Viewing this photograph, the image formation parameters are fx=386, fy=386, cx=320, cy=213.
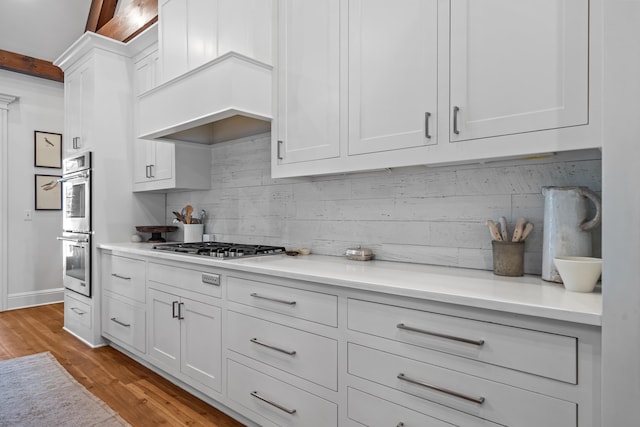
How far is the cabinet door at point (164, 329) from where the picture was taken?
250cm

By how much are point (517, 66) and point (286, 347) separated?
1495 millimetres

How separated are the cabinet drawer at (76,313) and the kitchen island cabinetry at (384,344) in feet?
5.35

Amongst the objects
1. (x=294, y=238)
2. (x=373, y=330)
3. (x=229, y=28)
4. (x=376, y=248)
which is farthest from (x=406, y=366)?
(x=229, y=28)

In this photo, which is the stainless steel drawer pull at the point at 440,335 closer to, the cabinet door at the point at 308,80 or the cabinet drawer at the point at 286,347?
the cabinet drawer at the point at 286,347

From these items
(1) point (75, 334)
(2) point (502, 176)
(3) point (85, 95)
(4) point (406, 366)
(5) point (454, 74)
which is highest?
(3) point (85, 95)

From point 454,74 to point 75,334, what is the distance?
3.97 meters

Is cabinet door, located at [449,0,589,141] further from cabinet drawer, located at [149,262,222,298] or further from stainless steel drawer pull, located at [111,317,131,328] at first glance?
stainless steel drawer pull, located at [111,317,131,328]

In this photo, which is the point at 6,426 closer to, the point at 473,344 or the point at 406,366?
the point at 406,366

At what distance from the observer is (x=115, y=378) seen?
2727 mm

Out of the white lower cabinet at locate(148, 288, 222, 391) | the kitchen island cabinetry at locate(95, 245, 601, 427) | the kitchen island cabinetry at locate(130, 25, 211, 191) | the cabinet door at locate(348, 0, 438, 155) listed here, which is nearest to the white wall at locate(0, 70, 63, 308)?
the kitchen island cabinetry at locate(130, 25, 211, 191)

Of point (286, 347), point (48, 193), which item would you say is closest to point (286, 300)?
point (286, 347)

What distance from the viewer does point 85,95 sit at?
358 centimetres

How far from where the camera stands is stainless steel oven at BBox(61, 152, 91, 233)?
3.43 metres

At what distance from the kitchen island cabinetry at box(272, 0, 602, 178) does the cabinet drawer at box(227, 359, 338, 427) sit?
1.08m
